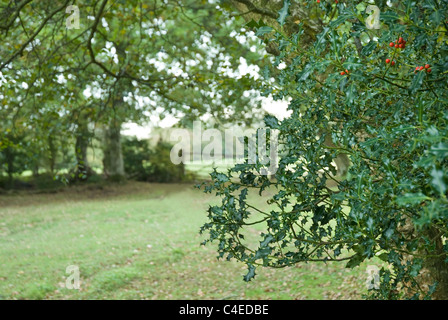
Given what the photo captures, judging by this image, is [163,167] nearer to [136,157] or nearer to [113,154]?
[136,157]

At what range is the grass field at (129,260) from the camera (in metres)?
7.30

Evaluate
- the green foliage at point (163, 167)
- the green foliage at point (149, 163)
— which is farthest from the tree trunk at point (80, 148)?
the green foliage at point (163, 167)

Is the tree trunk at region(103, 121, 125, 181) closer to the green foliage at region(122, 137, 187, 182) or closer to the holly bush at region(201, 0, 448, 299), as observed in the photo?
the green foliage at region(122, 137, 187, 182)

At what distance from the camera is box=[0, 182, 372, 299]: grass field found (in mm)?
7297

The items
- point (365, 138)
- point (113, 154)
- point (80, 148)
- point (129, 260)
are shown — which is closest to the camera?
point (365, 138)

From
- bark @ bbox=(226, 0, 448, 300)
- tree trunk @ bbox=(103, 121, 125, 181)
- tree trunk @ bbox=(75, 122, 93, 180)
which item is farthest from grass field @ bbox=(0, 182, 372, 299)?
tree trunk @ bbox=(103, 121, 125, 181)

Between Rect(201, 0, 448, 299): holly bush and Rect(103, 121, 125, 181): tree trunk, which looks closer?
Rect(201, 0, 448, 299): holly bush

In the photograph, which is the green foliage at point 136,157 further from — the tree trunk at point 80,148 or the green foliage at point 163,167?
the tree trunk at point 80,148

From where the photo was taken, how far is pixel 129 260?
30.3 ft

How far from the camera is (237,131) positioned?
12.0 metres

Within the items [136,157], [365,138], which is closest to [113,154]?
[136,157]

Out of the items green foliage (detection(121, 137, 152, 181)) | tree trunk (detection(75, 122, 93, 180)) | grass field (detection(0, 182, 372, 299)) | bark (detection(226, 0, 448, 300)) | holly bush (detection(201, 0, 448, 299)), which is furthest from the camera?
green foliage (detection(121, 137, 152, 181))

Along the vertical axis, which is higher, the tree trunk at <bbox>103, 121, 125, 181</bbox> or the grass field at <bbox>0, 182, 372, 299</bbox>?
the tree trunk at <bbox>103, 121, 125, 181</bbox>

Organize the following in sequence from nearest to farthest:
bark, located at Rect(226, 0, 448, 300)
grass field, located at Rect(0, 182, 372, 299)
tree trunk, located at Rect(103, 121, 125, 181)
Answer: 1. bark, located at Rect(226, 0, 448, 300)
2. grass field, located at Rect(0, 182, 372, 299)
3. tree trunk, located at Rect(103, 121, 125, 181)
